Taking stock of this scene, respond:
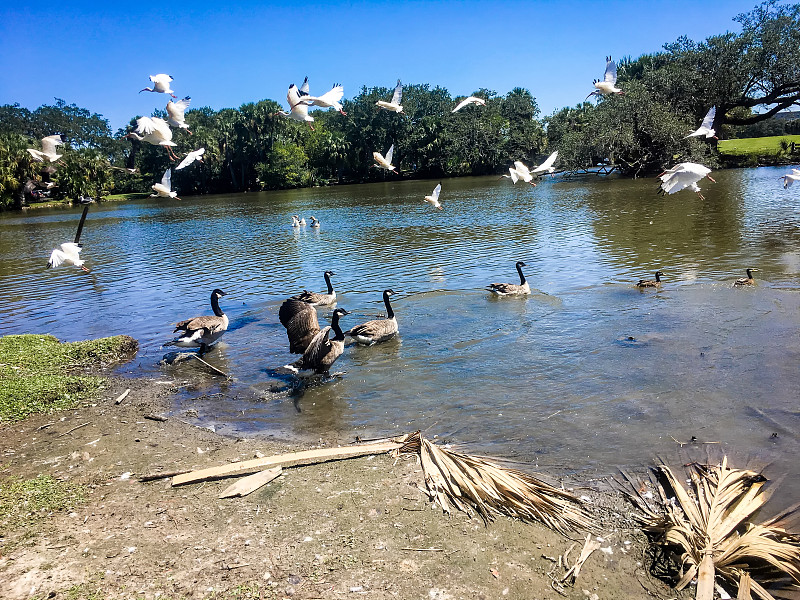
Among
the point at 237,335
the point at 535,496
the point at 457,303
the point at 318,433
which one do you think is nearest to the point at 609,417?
the point at 535,496

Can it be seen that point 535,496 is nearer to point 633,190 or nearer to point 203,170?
point 633,190

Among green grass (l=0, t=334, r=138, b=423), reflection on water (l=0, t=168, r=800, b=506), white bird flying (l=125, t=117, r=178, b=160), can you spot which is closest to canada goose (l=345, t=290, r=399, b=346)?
reflection on water (l=0, t=168, r=800, b=506)

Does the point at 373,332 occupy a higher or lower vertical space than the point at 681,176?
lower

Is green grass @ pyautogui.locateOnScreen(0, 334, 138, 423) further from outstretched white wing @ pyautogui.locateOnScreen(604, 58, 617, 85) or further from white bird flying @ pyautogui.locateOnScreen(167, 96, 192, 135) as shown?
outstretched white wing @ pyautogui.locateOnScreen(604, 58, 617, 85)

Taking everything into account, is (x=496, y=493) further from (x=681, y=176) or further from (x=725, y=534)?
(x=681, y=176)

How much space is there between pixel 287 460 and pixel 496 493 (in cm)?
237

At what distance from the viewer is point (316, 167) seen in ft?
290

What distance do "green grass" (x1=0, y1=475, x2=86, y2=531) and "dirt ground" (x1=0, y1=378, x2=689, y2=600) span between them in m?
0.13

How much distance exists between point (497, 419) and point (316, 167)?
282 ft

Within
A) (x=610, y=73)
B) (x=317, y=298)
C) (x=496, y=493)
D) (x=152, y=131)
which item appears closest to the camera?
(x=496, y=493)

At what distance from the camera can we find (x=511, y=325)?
1212cm

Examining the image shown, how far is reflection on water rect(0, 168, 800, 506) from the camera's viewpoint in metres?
7.26

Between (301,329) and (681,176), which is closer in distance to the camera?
(301,329)

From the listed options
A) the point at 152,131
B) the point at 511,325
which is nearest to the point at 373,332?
the point at 511,325
